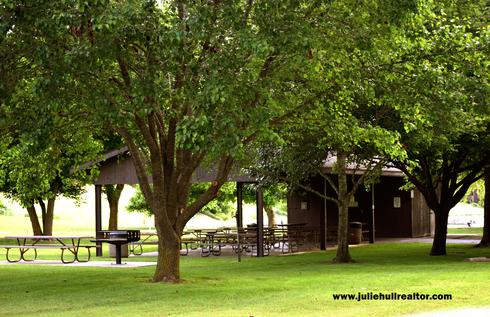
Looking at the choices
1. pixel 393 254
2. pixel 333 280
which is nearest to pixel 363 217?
pixel 393 254

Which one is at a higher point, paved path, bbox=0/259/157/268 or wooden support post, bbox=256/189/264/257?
wooden support post, bbox=256/189/264/257

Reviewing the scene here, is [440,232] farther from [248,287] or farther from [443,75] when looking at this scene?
[248,287]

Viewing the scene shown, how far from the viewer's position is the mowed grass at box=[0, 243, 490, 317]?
474 inches

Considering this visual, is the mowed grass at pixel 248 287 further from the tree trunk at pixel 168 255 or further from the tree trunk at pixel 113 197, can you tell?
the tree trunk at pixel 113 197

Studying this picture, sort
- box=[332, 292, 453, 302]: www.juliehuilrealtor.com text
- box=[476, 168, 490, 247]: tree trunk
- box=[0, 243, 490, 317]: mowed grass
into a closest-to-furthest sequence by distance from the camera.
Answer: box=[0, 243, 490, 317]: mowed grass → box=[332, 292, 453, 302]: www.juliehuilrealtor.com text → box=[476, 168, 490, 247]: tree trunk

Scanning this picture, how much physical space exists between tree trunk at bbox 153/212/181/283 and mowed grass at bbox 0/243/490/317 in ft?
1.11

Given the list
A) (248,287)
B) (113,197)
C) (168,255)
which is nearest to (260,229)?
(168,255)

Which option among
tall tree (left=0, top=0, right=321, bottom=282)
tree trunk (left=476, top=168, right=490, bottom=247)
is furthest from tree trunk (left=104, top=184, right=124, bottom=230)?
tall tree (left=0, top=0, right=321, bottom=282)

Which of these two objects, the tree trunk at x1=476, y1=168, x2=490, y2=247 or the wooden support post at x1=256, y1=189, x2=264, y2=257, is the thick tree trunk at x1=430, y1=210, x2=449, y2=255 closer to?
the tree trunk at x1=476, y1=168, x2=490, y2=247

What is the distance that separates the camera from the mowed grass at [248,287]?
12.0m

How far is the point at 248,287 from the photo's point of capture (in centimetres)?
1538

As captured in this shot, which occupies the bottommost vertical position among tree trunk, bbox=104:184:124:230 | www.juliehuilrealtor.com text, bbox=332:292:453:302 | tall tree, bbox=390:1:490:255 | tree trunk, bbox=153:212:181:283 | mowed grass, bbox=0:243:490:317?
mowed grass, bbox=0:243:490:317

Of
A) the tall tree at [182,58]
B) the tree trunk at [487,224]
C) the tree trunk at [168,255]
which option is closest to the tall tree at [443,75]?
the tall tree at [182,58]

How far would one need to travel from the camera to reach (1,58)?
44.3ft
